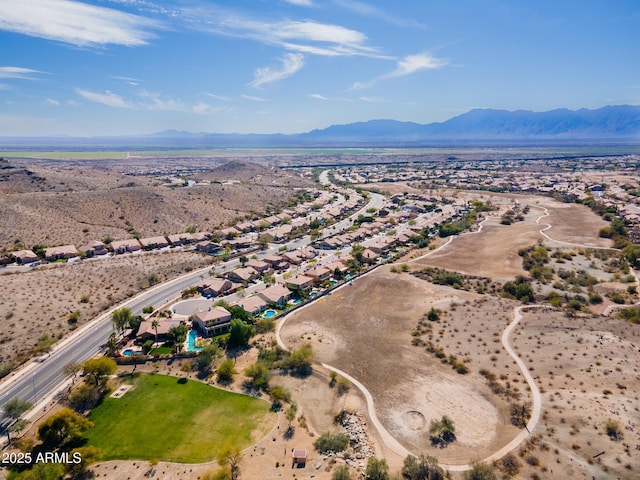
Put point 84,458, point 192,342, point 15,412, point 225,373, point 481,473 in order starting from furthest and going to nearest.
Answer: point 192,342 → point 225,373 → point 15,412 → point 84,458 → point 481,473

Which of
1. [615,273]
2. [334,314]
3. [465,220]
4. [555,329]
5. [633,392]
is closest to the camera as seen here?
[633,392]

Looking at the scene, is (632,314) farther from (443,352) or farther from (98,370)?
(98,370)

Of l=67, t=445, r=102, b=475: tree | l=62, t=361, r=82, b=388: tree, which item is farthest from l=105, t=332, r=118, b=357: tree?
l=67, t=445, r=102, b=475: tree

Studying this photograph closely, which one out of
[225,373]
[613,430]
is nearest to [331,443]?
[225,373]

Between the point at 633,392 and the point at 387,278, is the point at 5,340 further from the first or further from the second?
the point at 633,392

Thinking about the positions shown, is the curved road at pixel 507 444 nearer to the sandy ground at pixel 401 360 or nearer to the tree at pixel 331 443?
the sandy ground at pixel 401 360

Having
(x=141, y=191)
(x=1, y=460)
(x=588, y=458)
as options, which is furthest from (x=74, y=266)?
(x=588, y=458)

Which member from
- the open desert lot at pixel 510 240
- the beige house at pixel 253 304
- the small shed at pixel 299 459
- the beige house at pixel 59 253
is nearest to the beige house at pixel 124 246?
the beige house at pixel 59 253
